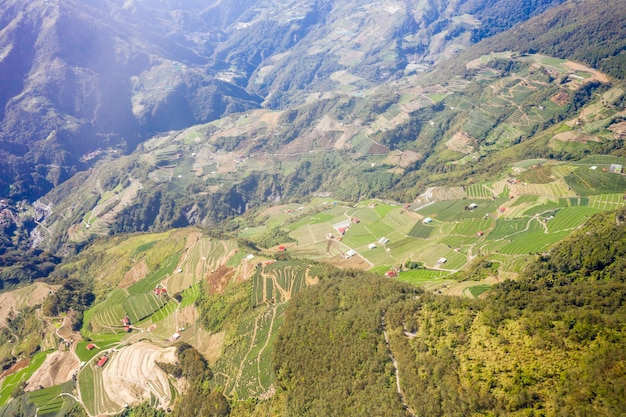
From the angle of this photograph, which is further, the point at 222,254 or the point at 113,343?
the point at 222,254

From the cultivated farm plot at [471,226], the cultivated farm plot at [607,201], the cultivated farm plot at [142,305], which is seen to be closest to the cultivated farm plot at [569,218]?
the cultivated farm plot at [607,201]

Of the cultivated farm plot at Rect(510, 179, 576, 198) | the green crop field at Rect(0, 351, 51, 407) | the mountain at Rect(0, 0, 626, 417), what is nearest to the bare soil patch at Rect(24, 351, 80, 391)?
the mountain at Rect(0, 0, 626, 417)

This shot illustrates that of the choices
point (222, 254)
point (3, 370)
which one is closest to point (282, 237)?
point (222, 254)

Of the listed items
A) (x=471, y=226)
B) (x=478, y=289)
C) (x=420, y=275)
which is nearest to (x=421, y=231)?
(x=471, y=226)

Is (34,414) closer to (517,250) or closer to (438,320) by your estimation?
(438,320)

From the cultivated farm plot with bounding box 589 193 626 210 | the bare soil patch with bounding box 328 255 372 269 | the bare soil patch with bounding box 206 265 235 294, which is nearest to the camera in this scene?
the cultivated farm plot with bounding box 589 193 626 210

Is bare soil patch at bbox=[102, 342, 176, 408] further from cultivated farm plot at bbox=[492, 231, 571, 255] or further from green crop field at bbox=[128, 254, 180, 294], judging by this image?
cultivated farm plot at bbox=[492, 231, 571, 255]

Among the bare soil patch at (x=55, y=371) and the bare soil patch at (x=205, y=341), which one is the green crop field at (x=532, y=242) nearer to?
the bare soil patch at (x=205, y=341)

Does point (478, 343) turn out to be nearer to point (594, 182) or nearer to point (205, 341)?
point (205, 341)
